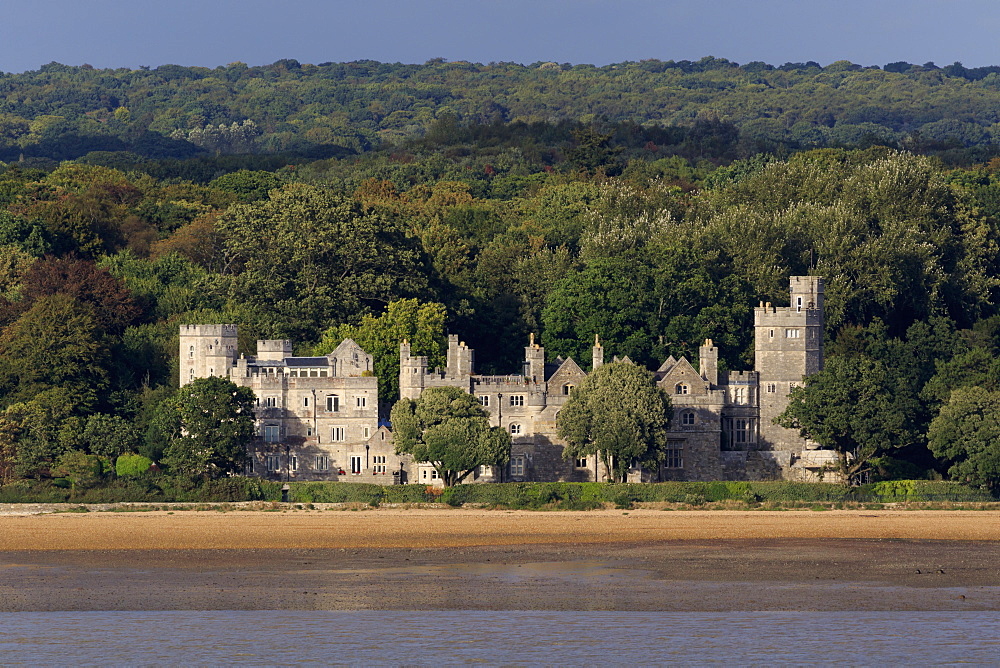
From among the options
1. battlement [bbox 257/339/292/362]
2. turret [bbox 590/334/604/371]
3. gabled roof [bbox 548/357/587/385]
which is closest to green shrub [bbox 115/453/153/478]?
battlement [bbox 257/339/292/362]

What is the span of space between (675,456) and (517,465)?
7.65 meters

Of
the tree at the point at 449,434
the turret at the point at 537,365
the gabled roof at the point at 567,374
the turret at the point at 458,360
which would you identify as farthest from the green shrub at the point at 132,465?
the gabled roof at the point at 567,374

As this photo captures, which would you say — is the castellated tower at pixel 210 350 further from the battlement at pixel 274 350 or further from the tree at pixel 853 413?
the tree at pixel 853 413

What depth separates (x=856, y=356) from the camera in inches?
3848

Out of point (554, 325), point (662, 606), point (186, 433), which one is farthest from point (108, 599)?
point (554, 325)

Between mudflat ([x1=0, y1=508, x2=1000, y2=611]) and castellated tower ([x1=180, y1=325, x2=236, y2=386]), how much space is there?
15.3 m

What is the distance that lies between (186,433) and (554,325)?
24276mm

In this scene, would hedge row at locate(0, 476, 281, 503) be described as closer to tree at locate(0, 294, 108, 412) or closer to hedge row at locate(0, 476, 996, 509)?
hedge row at locate(0, 476, 996, 509)

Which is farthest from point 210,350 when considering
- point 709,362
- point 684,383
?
point 709,362

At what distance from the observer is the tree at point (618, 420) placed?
82.6 meters

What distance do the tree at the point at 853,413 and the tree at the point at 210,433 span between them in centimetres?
2622

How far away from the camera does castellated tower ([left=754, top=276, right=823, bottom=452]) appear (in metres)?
88.4

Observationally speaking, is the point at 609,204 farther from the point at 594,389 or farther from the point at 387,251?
the point at 594,389

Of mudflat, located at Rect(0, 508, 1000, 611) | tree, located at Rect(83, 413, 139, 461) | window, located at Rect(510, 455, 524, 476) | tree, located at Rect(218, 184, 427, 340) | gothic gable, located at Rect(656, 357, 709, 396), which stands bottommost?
mudflat, located at Rect(0, 508, 1000, 611)
